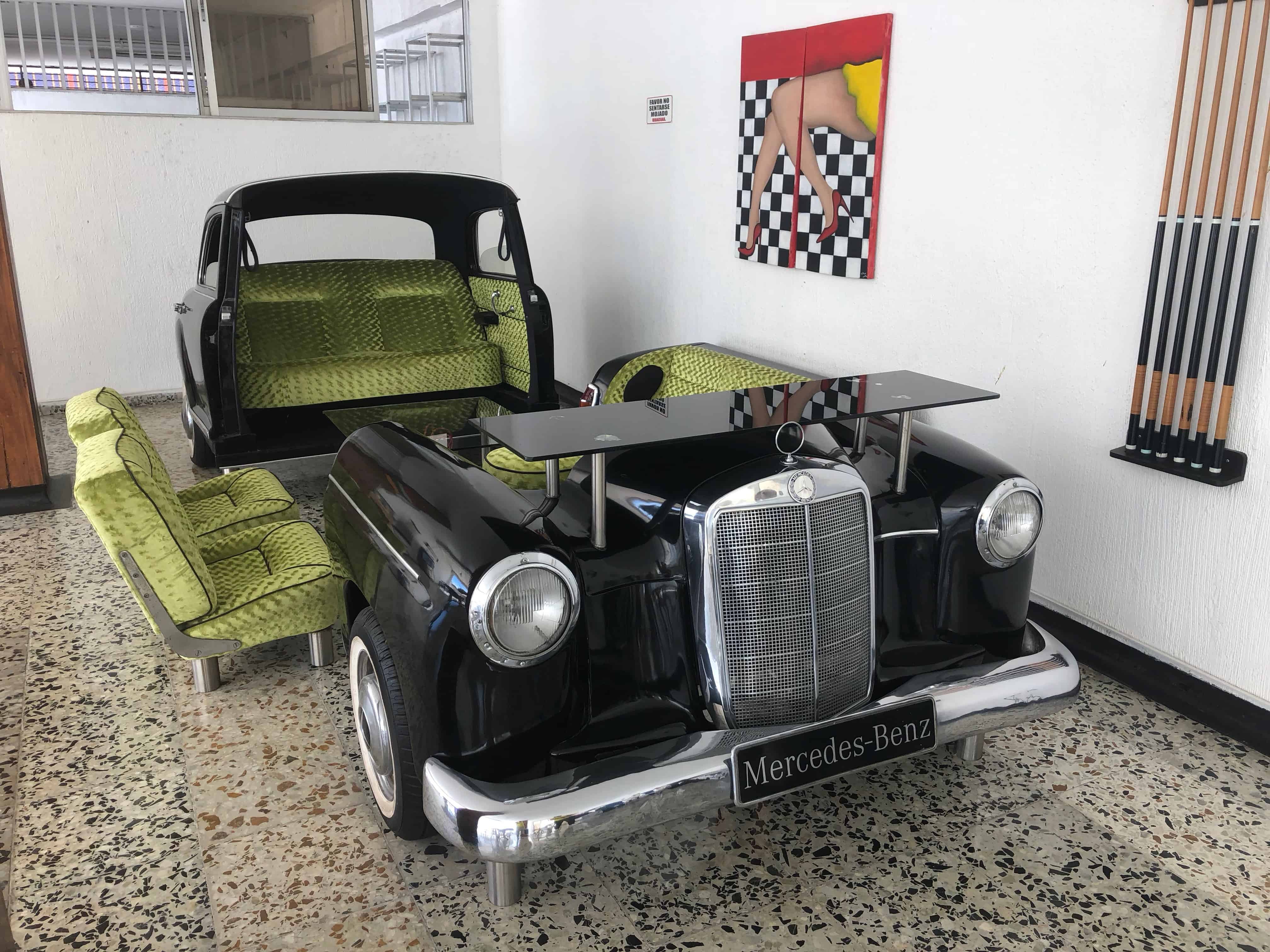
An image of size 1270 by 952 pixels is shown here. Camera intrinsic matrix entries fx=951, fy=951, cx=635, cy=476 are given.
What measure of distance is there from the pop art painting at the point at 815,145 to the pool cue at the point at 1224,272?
4.13 feet

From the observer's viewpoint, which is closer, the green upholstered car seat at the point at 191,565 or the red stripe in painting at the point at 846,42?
the green upholstered car seat at the point at 191,565

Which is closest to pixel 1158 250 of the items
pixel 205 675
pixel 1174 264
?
pixel 1174 264

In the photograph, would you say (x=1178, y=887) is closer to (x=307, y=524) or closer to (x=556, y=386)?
(x=307, y=524)

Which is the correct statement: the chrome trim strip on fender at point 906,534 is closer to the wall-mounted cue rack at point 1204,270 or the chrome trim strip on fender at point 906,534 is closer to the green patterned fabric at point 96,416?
the wall-mounted cue rack at point 1204,270

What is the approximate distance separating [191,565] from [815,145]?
8.60 feet

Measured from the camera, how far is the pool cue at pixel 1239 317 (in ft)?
7.18

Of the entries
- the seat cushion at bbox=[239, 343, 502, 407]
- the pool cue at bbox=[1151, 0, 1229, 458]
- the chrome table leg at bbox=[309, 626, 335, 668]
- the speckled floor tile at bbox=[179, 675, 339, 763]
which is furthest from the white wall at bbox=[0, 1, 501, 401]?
the pool cue at bbox=[1151, 0, 1229, 458]

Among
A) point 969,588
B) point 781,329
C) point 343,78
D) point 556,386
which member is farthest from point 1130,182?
point 343,78

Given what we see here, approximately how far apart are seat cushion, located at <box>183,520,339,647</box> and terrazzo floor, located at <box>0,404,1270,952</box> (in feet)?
0.72

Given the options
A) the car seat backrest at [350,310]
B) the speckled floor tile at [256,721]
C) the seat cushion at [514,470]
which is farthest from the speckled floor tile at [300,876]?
the car seat backrest at [350,310]

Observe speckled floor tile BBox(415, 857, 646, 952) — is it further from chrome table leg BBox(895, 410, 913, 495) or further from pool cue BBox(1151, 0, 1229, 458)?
pool cue BBox(1151, 0, 1229, 458)

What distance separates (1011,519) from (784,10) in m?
2.47

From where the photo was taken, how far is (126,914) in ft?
5.87

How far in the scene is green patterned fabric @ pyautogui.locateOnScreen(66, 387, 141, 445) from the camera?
254 centimetres
